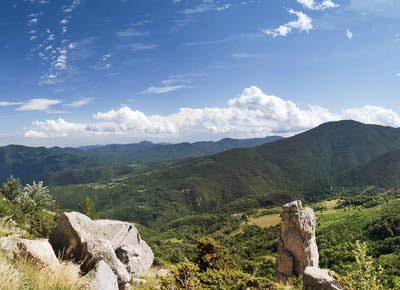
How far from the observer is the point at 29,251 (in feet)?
42.8

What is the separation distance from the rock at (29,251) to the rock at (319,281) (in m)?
10.8

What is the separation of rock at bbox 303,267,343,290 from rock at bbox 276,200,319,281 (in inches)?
1291

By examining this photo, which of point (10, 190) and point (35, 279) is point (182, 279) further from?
point (10, 190)

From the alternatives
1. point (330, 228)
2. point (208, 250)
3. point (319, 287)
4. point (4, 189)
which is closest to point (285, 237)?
point (208, 250)

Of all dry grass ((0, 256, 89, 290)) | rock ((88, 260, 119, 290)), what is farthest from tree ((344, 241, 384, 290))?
dry grass ((0, 256, 89, 290))

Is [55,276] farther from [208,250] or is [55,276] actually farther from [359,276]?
[208,250]

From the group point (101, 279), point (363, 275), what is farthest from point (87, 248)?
point (363, 275)

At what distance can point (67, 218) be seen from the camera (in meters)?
19.1

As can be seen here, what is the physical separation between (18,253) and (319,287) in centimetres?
1225

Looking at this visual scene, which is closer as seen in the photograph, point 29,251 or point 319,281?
point 29,251

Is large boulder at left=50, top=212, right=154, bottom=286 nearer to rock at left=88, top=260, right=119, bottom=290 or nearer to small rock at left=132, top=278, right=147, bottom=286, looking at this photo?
small rock at left=132, top=278, right=147, bottom=286

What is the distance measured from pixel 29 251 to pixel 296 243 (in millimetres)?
41047

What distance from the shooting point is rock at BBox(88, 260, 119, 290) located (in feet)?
37.7

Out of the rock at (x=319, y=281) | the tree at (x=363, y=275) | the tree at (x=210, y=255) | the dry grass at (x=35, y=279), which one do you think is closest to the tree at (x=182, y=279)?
the rock at (x=319, y=281)
